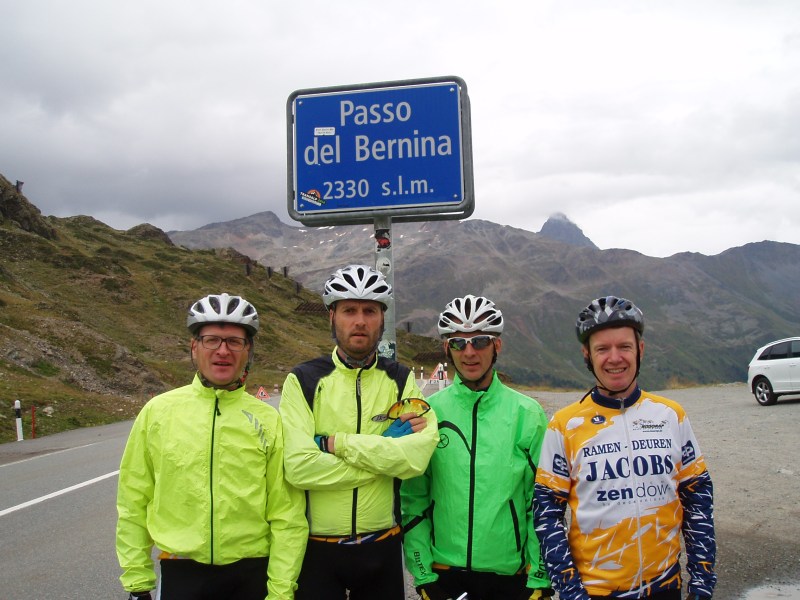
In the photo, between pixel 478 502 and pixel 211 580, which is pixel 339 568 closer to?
pixel 211 580

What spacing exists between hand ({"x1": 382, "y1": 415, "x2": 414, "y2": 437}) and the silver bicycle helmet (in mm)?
992

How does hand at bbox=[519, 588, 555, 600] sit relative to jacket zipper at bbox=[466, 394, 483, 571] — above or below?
below

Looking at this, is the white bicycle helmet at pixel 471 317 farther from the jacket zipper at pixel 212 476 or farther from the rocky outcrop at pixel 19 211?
the rocky outcrop at pixel 19 211

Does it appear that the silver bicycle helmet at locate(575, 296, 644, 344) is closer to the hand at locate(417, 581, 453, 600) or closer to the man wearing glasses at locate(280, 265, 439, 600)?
the man wearing glasses at locate(280, 265, 439, 600)

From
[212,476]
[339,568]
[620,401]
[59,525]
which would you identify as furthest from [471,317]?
[59,525]

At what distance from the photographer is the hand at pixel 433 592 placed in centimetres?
321

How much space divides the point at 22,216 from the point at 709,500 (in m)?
75.9

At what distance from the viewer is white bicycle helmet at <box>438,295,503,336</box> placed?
11.7 ft

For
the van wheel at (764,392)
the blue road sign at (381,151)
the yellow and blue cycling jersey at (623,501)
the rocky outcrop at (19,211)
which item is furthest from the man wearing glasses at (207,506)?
the rocky outcrop at (19,211)

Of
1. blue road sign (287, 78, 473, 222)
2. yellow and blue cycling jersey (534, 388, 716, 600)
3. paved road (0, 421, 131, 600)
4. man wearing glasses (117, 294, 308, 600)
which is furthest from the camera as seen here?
paved road (0, 421, 131, 600)

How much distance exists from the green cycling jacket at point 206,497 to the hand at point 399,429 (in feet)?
1.80

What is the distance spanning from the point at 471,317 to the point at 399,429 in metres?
0.84

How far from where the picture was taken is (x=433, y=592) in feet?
10.5

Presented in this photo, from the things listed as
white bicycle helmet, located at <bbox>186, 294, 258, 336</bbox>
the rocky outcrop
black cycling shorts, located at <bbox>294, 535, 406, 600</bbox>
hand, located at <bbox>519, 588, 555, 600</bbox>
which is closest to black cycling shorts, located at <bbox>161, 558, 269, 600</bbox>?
black cycling shorts, located at <bbox>294, 535, 406, 600</bbox>
